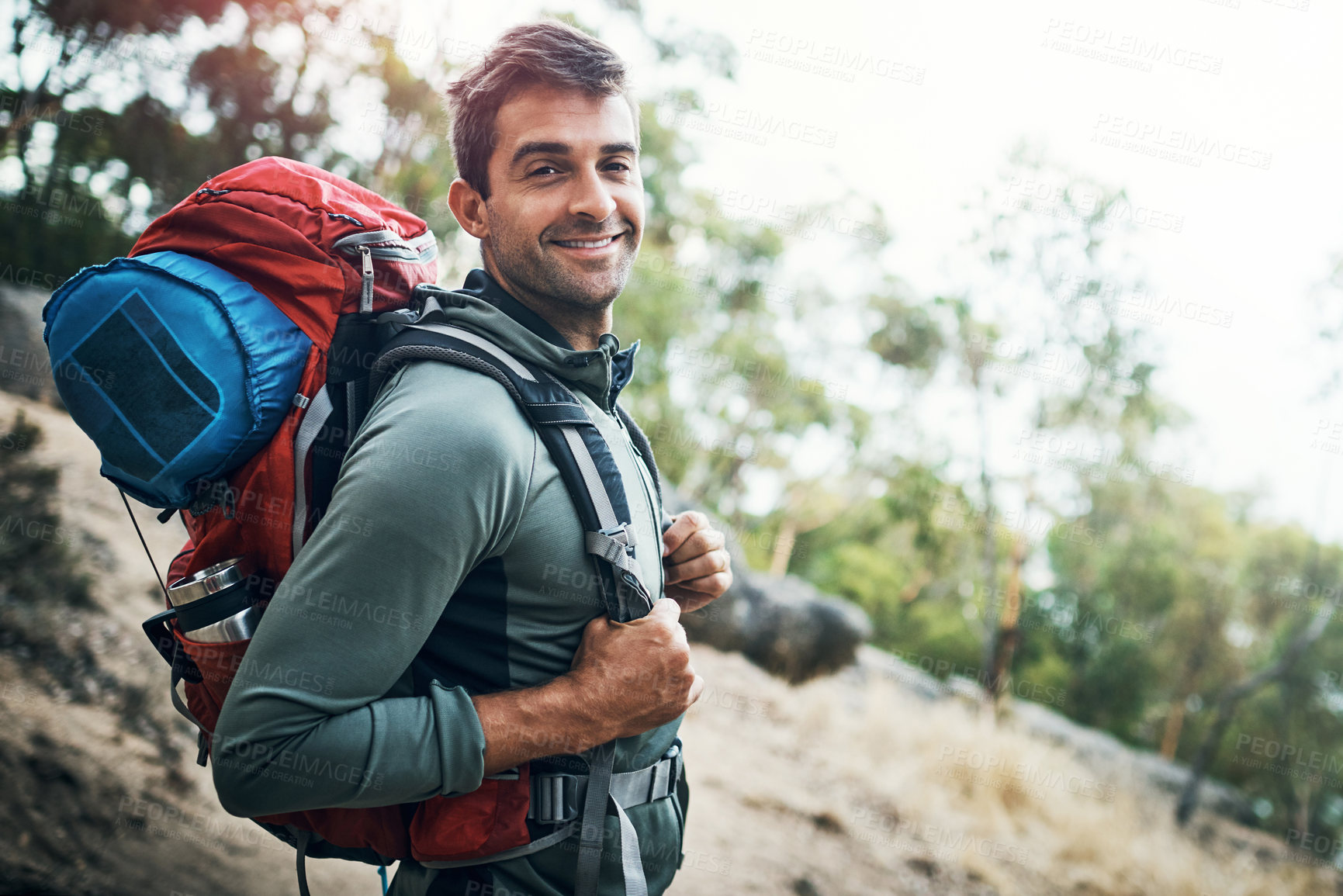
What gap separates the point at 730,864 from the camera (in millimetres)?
5078

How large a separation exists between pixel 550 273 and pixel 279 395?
55cm

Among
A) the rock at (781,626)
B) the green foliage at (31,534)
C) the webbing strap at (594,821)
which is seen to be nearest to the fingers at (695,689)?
the webbing strap at (594,821)

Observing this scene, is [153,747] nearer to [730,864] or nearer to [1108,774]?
[730,864]

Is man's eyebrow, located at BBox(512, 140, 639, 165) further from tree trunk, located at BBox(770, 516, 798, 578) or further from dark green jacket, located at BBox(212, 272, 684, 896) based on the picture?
tree trunk, located at BBox(770, 516, 798, 578)

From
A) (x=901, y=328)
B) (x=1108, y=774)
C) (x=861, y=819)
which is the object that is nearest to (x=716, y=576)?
(x=861, y=819)

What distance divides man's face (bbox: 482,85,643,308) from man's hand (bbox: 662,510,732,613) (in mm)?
505

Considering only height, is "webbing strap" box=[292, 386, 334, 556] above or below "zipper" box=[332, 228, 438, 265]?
below

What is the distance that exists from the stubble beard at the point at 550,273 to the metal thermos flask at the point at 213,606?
2.32ft

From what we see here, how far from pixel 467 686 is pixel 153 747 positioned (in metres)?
3.88

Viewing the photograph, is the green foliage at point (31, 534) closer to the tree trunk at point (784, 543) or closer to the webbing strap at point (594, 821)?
the webbing strap at point (594, 821)

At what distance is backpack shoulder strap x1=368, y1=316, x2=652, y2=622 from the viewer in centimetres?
120

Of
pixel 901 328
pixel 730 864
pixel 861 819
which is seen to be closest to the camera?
pixel 730 864

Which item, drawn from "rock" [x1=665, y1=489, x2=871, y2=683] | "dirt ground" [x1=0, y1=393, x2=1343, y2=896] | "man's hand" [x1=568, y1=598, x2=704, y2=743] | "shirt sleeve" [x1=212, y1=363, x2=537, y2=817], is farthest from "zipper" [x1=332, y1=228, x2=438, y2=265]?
"rock" [x1=665, y1=489, x2=871, y2=683]

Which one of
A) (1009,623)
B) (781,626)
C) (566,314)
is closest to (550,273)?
(566,314)
